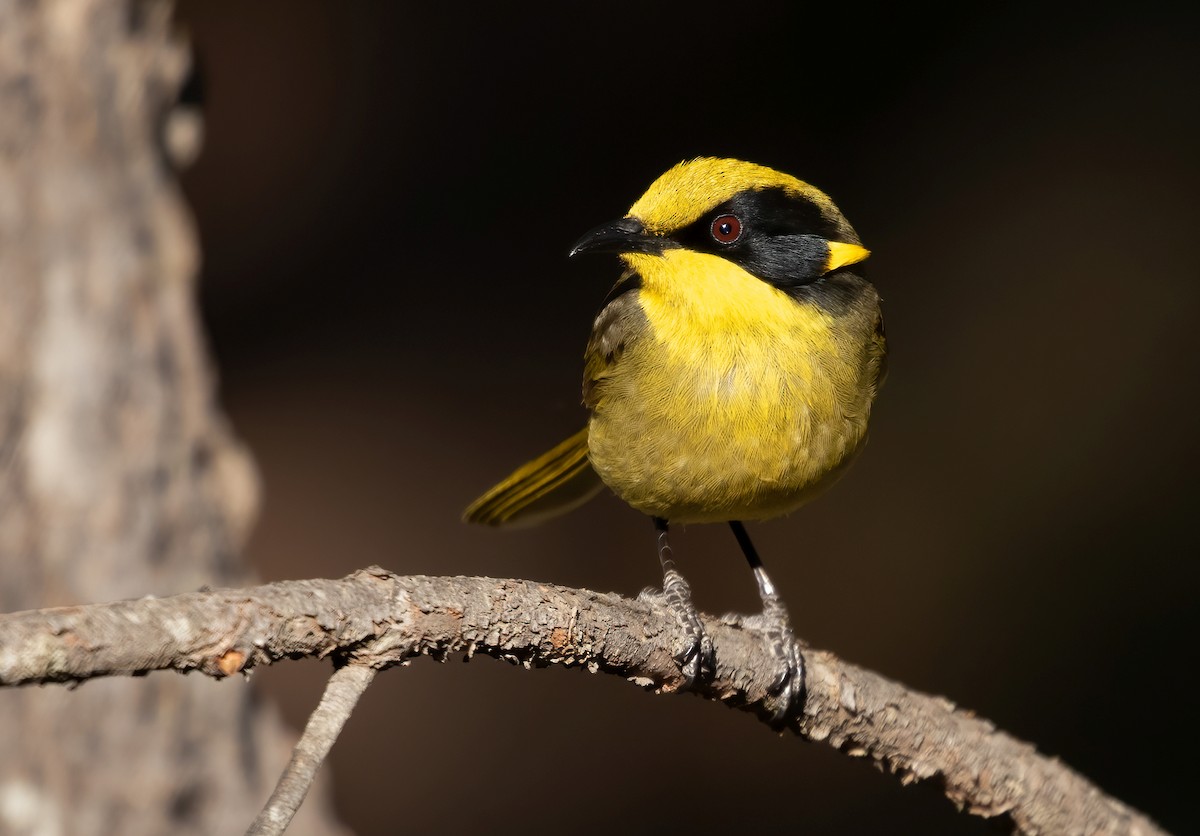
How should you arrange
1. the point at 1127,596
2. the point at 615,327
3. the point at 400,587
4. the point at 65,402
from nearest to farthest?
1. the point at 400,587
2. the point at 615,327
3. the point at 65,402
4. the point at 1127,596

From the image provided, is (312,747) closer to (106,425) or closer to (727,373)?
(727,373)

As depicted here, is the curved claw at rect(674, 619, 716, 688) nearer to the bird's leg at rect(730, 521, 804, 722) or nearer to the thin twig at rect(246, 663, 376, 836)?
the bird's leg at rect(730, 521, 804, 722)

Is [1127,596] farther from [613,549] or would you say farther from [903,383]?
[613,549]

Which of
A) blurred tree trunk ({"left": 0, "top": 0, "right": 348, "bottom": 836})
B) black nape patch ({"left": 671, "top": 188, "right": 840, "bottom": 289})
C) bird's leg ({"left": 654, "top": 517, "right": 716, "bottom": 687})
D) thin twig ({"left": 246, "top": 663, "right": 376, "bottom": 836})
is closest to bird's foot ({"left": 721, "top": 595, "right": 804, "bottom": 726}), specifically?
bird's leg ({"left": 654, "top": 517, "right": 716, "bottom": 687})

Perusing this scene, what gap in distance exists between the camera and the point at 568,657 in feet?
8.34

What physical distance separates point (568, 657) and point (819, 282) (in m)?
1.35

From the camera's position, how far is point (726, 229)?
3.32 meters

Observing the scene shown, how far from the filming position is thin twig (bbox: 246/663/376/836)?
1.83m

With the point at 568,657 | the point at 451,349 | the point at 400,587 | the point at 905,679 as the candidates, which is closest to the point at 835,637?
the point at 905,679

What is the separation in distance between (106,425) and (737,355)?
203 cm

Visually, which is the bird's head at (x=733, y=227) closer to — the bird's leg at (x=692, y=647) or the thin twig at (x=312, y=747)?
the bird's leg at (x=692, y=647)

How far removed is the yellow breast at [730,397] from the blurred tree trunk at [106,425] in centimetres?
161

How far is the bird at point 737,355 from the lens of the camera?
320cm

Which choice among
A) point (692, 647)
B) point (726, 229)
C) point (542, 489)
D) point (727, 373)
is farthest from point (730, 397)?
point (542, 489)
